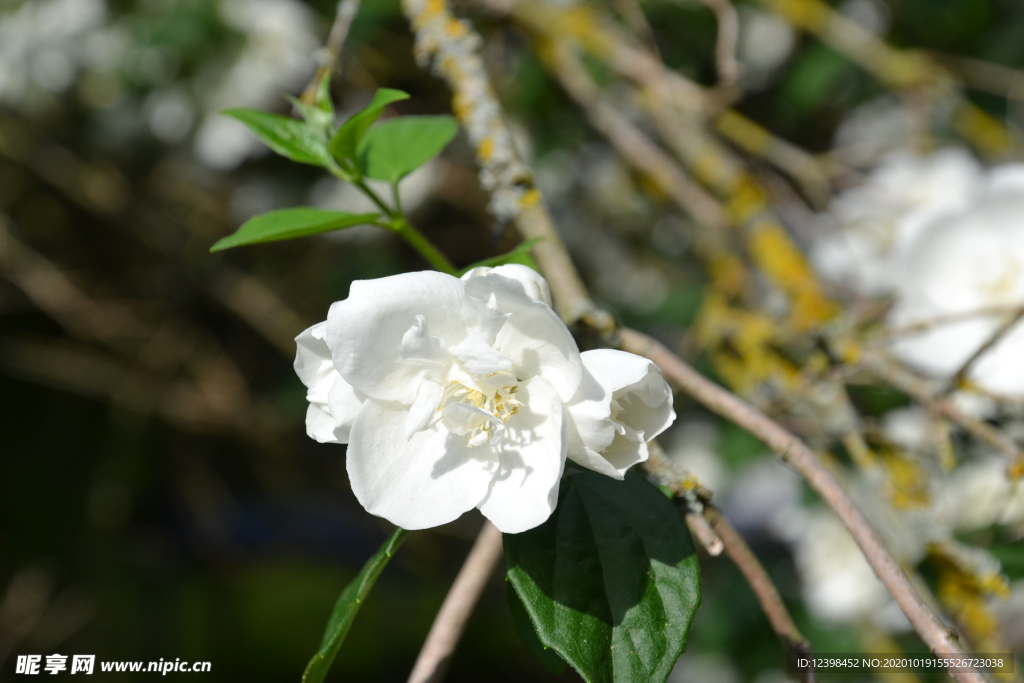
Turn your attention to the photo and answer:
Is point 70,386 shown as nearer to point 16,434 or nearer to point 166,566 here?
point 16,434

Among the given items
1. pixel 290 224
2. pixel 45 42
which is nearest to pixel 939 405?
pixel 290 224

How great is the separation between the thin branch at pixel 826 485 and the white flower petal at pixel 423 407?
0.20 m

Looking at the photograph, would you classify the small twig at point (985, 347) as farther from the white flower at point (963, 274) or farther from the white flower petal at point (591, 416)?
the white flower petal at point (591, 416)

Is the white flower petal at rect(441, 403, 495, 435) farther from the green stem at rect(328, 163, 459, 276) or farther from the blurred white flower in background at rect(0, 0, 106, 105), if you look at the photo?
the blurred white flower in background at rect(0, 0, 106, 105)

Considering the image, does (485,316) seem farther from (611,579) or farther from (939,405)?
(939,405)

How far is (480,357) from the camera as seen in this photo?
0.41 m

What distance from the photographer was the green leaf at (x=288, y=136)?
1.86 feet

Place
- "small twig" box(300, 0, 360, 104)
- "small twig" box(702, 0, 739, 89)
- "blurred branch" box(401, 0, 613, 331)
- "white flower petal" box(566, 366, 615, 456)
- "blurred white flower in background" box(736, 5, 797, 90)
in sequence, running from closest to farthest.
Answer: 1. "white flower petal" box(566, 366, 615, 456)
2. "blurred branch" box(401, 0, 613, 331)
3. "small twig" box(300, 0, 360, 104)
4. "small twig" box(702, 0, 739, 89)
5. "blurred white flower in background" box(736, 5, 797, 90)

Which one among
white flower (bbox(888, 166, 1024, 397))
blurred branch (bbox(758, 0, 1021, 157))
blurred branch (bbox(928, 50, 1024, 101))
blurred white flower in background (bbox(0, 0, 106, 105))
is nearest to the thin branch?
white flower (bbox(888, 166, 1024, 397))

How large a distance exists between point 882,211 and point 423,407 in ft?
3.92

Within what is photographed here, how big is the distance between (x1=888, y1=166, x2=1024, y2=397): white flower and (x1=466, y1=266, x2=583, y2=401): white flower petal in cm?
75

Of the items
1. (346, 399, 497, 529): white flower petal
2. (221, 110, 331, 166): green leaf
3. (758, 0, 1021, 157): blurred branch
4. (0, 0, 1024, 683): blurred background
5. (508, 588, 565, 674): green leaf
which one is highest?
(758, 0, 1021, 157): blurred branch

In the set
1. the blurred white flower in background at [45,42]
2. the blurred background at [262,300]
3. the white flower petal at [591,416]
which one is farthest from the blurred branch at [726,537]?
the blurred white flower in background at [45,42]

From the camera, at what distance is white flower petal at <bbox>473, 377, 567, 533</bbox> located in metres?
0.41
